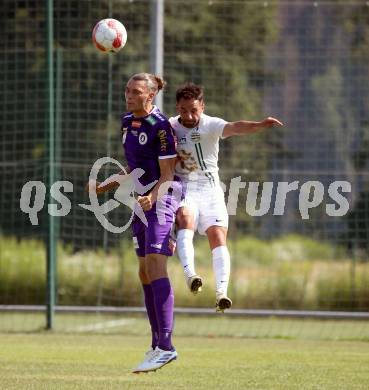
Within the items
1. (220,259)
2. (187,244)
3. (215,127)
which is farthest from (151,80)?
(220,259)

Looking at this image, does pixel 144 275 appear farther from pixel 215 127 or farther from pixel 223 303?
pixel 215 127

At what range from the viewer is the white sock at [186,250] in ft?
28.9

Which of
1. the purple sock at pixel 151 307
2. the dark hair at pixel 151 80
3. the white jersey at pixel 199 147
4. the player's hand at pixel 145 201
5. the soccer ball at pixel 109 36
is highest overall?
the soccer ball at pixel 109 36

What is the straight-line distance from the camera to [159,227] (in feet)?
28.3

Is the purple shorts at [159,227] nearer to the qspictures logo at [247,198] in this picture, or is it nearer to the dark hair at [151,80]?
the dark hair at [151,80]

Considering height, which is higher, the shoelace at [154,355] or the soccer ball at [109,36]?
the soccer ball at [109,36]

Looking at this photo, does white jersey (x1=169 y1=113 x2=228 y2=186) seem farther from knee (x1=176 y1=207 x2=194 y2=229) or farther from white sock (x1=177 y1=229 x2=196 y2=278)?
white sock (x1=177 y1=229 x2=196 y2=278)

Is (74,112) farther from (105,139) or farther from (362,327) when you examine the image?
(362,327)

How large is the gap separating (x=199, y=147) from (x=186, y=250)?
88 centimetres

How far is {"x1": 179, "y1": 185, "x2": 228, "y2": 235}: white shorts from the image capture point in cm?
916

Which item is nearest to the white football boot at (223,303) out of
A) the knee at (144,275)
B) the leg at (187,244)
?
the leg at (187,244)

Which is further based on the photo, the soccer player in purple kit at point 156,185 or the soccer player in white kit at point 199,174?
the soccer player in white kit at point 199,174

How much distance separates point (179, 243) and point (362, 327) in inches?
311

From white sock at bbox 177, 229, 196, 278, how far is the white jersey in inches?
19.1
